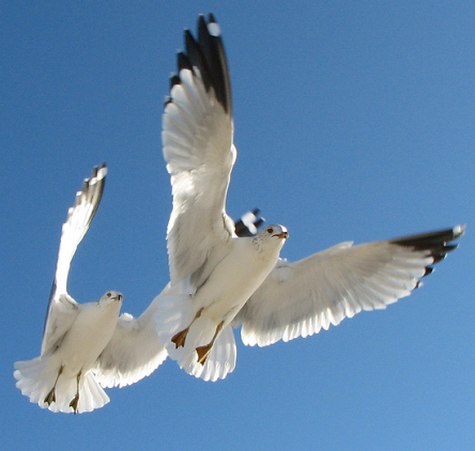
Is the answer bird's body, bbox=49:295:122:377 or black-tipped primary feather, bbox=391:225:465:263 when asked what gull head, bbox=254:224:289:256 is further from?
bird's body, bbox=49:295:122:377

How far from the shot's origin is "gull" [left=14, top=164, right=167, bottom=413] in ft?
28.7

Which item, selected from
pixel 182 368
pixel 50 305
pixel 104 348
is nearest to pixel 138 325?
pixel 104 348

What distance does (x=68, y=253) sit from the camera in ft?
29.7

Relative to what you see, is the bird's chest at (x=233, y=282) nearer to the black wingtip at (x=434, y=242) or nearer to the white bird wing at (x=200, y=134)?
the white bird wing at (x=200, y=134)

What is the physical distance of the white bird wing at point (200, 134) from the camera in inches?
257

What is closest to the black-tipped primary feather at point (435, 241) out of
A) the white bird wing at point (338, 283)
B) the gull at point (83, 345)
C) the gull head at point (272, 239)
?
the white bird wing at point (338, 283)

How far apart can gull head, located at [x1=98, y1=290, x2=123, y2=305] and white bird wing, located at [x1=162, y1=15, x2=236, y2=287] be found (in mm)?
1804

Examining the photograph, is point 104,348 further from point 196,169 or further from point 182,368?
point 196,169

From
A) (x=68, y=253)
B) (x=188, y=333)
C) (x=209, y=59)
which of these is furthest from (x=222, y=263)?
(x=68, y=253)

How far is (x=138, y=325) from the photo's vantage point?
9.37 meters

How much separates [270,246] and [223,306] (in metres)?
0.69

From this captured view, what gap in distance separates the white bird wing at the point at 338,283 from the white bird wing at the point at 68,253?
1.67m

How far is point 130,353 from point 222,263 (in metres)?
2.48

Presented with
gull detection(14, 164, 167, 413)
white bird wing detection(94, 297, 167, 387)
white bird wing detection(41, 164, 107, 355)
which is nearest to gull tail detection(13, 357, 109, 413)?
gull detection(14, 164, 167, 413)
